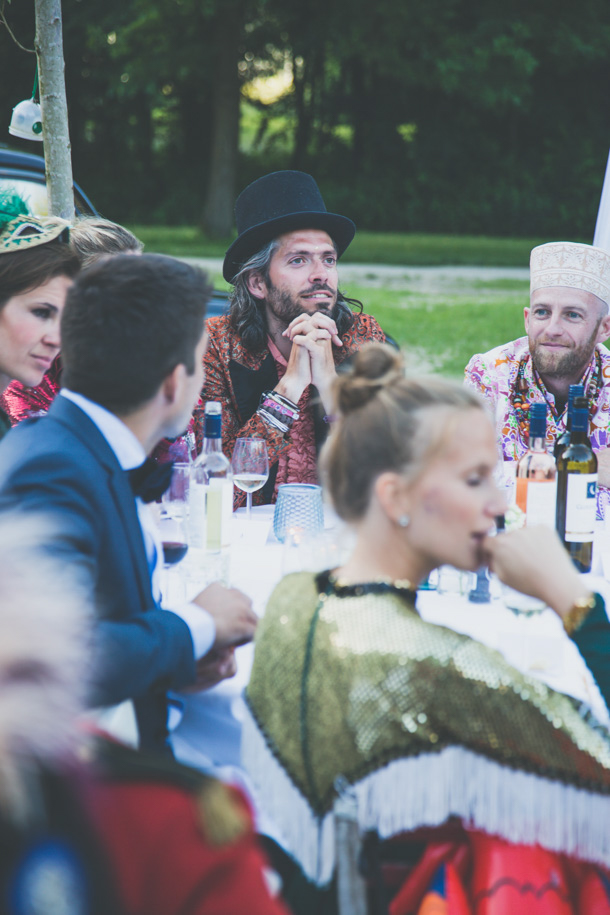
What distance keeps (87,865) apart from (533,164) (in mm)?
28523

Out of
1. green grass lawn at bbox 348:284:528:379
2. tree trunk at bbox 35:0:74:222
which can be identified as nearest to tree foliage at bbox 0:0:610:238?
green grass lawn at bbox 348:284:528:379

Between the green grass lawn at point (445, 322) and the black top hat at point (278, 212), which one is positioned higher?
the black top hat at point (278, 212)

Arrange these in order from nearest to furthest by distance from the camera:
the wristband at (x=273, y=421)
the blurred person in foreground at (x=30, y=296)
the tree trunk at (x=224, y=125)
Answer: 1. the blurred person in foreground at (x=30, y=296)
2. the wristband at (x=273, y=421)
3. the tree trunk at (x=224, y=125)

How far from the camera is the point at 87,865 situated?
0.73 m

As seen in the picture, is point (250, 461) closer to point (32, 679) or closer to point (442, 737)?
point (442, 737)

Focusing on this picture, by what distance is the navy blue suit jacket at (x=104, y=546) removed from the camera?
60.9 inches

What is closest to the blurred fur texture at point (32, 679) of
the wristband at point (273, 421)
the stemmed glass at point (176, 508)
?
the stemmed glass at point (176, 508)

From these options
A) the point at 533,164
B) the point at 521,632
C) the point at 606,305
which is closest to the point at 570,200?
the point at 533,164

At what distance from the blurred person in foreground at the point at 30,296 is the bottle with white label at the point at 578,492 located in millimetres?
1476

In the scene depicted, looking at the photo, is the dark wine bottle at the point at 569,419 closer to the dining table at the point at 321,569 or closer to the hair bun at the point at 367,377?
the dining table at the point at 321,569

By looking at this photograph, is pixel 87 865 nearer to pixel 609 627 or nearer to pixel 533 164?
pixel 609 627

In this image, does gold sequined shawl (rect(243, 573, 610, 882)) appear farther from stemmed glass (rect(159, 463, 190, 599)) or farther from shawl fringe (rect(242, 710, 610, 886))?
stemmed glass (rect(159, 463, 190, 599))

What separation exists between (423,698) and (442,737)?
0.22 feet

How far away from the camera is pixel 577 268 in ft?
10.8
